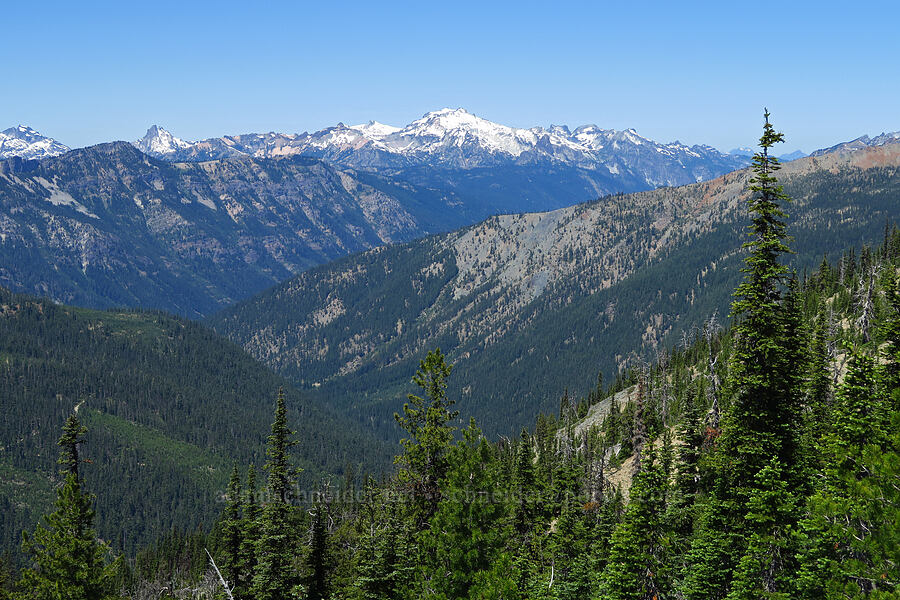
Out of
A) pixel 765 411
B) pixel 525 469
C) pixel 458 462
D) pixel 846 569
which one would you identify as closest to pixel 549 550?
pixel 525 469

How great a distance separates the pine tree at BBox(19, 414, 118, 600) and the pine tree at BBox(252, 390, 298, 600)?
9.49 meters

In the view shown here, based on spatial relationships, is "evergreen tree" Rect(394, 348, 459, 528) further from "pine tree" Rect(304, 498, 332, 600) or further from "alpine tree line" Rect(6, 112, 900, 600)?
"pine tree" Rect(304, 498, 332, 600)

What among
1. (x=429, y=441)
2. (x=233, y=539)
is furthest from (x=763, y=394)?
(x=233, y=539)

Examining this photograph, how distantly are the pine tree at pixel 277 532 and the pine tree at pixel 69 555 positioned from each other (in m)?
9.49

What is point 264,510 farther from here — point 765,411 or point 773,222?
point 773,222

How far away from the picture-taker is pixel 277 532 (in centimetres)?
4550

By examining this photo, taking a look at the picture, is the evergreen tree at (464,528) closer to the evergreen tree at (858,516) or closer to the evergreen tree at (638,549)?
the evergreen tree at (638,549)

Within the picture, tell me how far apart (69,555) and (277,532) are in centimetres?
1289

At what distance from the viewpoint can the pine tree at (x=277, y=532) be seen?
41.8m

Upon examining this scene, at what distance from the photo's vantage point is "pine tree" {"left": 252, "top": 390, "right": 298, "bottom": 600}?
41781 millimetres

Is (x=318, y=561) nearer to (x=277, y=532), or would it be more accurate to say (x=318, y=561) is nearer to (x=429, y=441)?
(x=277, y=532)

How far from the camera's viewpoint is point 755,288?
102ft

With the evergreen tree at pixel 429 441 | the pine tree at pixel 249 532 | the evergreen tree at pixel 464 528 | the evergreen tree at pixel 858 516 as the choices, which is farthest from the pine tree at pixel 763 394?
the pine tree at pixel 249 532

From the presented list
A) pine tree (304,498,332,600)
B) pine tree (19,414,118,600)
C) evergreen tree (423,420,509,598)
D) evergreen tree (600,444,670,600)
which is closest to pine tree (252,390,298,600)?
pine tree (304,498,332,600)
